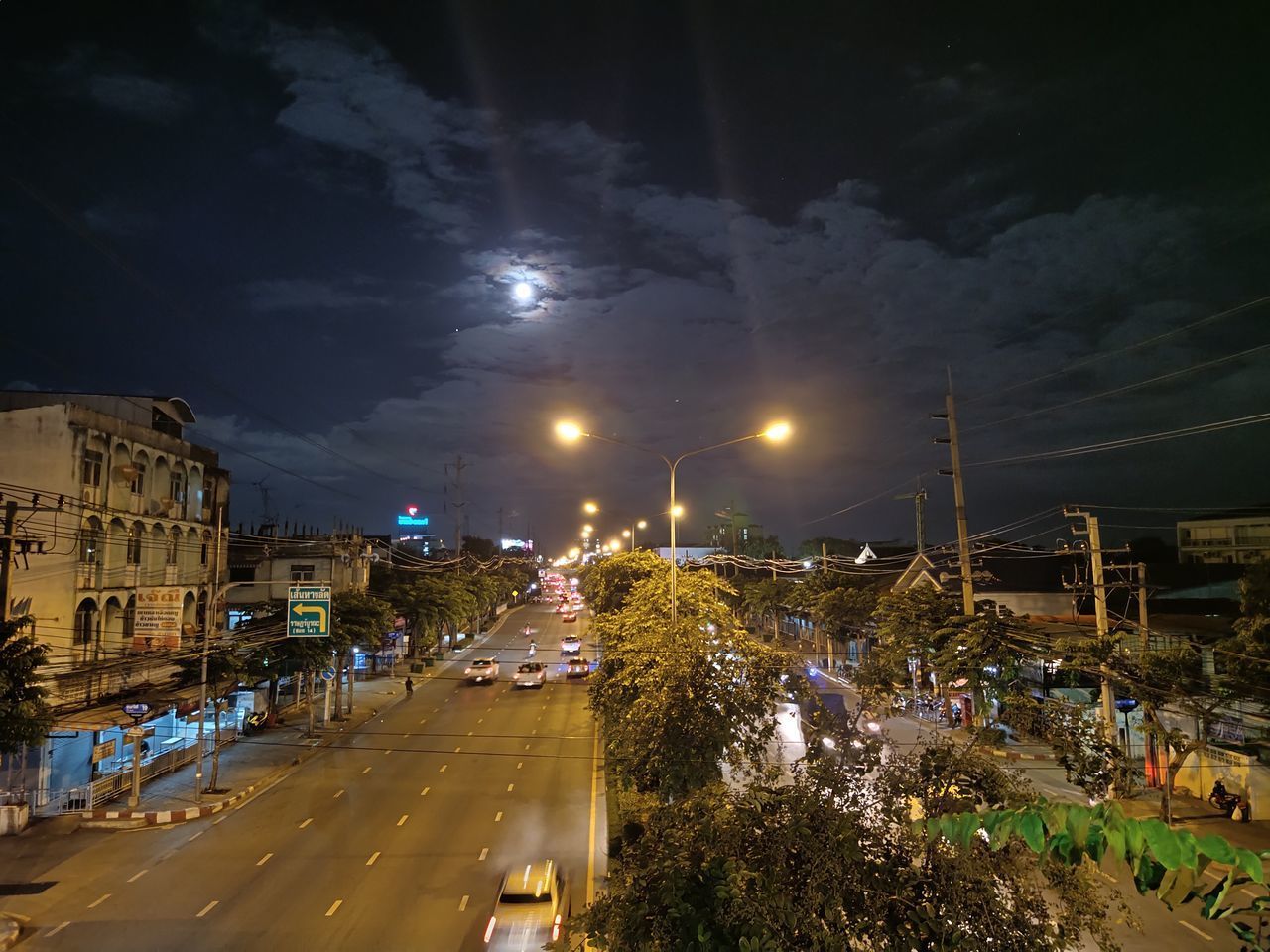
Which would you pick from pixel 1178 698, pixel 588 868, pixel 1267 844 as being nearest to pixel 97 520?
pixel 588 868

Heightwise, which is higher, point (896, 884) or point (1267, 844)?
point (896, 884)

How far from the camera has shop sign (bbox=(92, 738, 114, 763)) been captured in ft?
71.6

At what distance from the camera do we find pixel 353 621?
32.2 metres

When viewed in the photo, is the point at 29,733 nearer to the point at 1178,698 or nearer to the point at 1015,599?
the point at 1178,698

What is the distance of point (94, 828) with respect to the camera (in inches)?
779

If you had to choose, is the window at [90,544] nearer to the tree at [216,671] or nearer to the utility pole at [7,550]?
the tree at [216,671]

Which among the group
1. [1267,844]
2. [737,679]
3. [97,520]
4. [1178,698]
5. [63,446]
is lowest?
[1267,844]

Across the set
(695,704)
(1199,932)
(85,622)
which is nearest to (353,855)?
(695,704)

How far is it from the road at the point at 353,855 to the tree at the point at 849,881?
29.4ft

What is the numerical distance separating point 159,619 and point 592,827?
45.6ft

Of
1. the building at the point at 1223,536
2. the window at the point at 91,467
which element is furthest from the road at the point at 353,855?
the building at the point at 1223,536

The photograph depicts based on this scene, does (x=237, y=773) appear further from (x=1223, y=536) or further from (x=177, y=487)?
(x=1223, y=536)

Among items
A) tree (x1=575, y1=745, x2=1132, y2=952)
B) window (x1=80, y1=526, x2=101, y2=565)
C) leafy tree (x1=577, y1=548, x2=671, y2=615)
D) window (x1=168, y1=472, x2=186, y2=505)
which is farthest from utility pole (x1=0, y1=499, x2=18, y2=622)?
leafy tree (x1=577, y1=548, x2=671, y2=615)

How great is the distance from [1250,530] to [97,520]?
7347 cm
